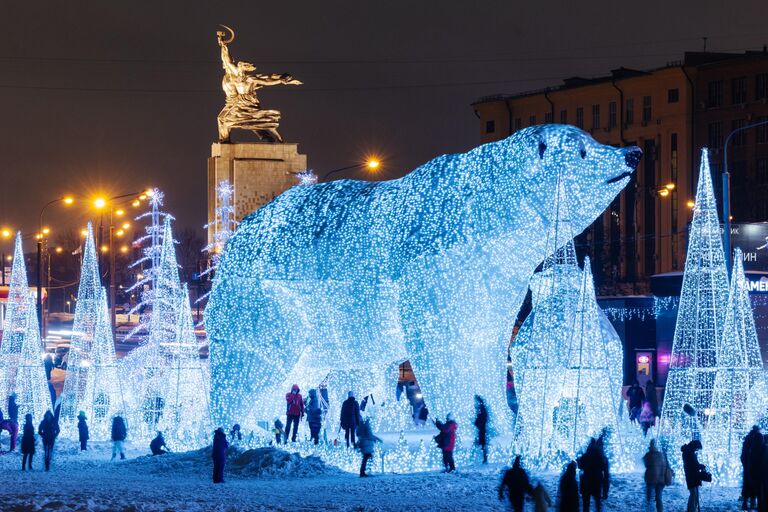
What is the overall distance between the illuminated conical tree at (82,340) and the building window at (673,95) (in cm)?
4189

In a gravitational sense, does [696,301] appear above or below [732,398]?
above

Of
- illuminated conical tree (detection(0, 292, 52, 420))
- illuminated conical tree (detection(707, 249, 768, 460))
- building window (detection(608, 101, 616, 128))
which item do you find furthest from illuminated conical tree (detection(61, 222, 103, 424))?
building window (detection(608, 101, 616, 128))

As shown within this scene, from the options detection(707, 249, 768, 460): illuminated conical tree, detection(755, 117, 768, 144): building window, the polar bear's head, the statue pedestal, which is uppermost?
detection(755, 117, 768, 144): building window

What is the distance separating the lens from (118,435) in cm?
2100

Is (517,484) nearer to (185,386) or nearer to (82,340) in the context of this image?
(185,386)

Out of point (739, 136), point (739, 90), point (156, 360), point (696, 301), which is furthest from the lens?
point (739, 136)

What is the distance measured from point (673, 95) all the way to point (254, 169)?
21891mm

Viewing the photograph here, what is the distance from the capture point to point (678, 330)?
1739cm

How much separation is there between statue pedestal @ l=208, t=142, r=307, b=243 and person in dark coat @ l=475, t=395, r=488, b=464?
115 ft

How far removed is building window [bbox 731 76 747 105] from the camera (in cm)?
6297

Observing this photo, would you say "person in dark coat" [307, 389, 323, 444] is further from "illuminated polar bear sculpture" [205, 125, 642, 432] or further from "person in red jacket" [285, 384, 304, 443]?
"illuminated polar bear sculpture" [205, 125, 642, 432]

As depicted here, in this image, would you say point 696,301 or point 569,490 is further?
point 696,301

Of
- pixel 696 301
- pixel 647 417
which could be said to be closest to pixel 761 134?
pixel 647 417

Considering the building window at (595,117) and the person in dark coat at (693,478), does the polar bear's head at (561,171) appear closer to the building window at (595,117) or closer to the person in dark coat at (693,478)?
the person in dark coat at (693,478)
